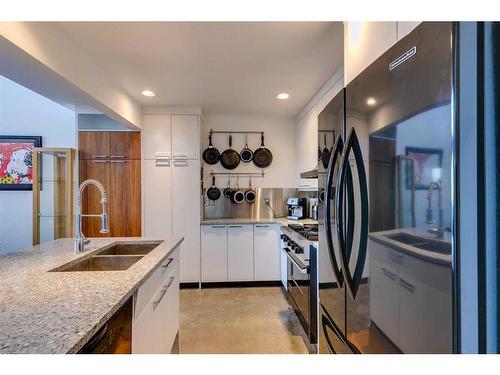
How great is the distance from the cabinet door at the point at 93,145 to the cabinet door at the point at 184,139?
0.86m

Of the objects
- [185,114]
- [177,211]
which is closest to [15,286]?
[177,211]

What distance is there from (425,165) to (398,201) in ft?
0.43

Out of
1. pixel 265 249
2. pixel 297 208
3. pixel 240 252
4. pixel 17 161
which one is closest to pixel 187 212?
pixel 240 252

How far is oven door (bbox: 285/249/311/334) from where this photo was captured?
2225 millimetres

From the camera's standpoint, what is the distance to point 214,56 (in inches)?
85.4

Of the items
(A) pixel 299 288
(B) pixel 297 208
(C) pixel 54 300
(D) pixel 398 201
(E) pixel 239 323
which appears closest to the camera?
(D) pixel 398 201

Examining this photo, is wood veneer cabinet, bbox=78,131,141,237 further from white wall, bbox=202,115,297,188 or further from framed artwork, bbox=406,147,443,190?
framed artwork, bbox=406,147,443,190

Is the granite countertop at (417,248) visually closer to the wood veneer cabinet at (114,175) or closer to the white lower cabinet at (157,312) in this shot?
the white lower cabinet at (157,312)

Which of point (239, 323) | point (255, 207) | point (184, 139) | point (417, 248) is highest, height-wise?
point (184, 139)

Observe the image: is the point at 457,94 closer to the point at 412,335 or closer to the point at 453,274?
the point at 453,274

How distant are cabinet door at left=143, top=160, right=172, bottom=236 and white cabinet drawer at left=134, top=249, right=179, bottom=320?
5.18 ft

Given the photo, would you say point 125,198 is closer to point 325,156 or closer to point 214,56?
point 214,56

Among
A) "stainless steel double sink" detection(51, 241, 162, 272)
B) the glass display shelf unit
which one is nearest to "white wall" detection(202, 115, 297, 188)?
the glass display shelf unit

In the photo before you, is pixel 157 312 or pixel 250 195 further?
pixel 250 195
